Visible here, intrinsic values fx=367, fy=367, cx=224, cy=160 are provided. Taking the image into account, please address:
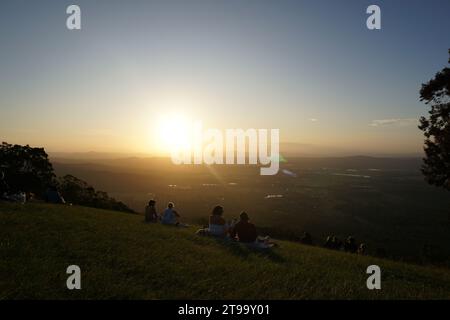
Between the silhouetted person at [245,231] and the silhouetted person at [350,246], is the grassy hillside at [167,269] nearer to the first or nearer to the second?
the silhouetted person at [245,231]

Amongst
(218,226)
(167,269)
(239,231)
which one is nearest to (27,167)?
(218,226)

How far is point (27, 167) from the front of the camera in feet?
136

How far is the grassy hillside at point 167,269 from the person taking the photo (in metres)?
9.60

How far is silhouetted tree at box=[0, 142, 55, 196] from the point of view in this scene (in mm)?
39344

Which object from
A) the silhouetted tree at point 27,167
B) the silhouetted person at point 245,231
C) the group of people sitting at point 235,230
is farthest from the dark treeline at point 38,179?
the silhouetted person at point 245,231

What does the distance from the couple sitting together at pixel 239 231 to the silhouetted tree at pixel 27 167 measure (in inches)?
1077

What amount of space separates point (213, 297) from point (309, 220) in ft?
214

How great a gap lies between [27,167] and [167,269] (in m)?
36.4

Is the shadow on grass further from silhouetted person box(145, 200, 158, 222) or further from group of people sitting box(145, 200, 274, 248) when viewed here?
silhouetted person box(145, 200, 158, 222)

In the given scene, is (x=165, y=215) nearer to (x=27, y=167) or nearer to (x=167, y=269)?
(x=167, y=269)

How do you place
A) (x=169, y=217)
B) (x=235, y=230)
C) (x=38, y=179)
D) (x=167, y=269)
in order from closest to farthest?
(x=167, y=269) < (x=235, y=230) < (x=169, y=217) < (x=38, y=179)
